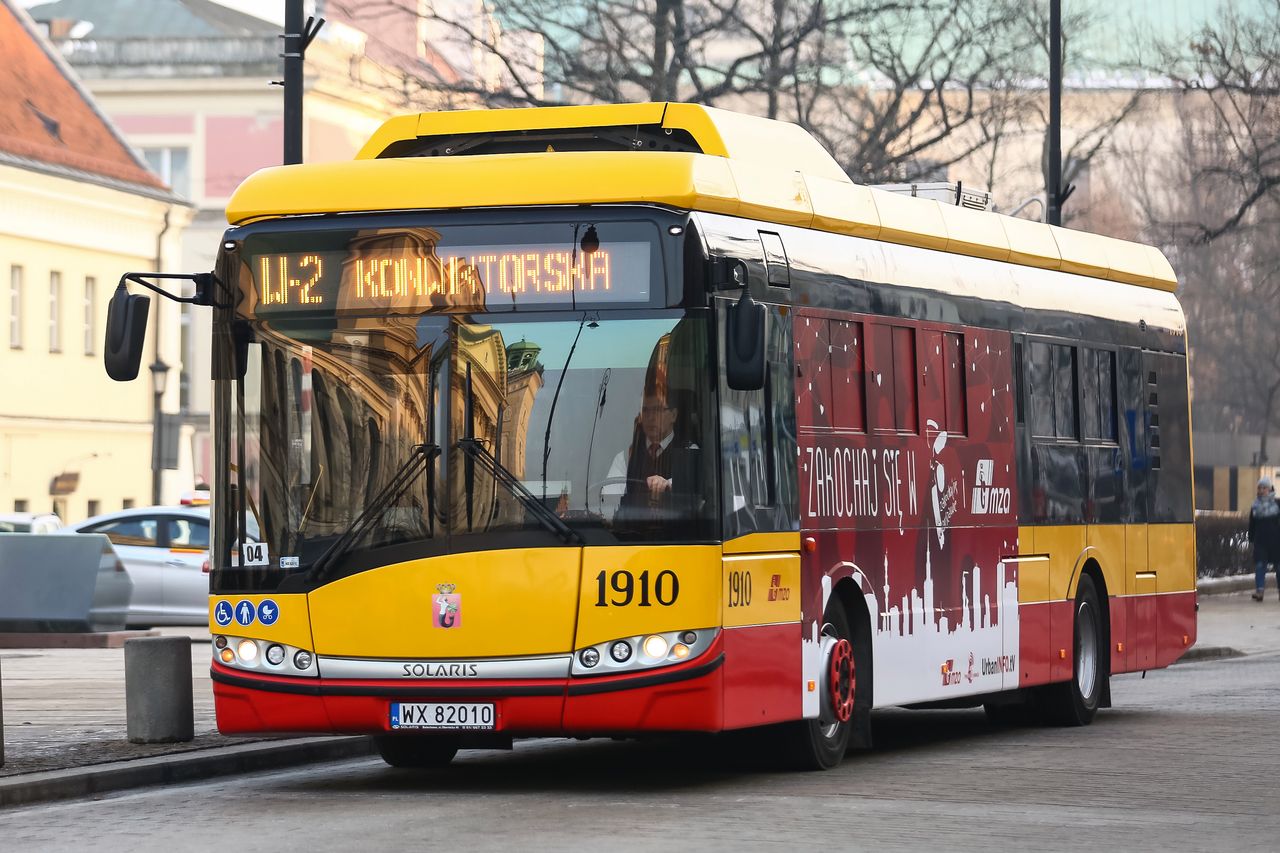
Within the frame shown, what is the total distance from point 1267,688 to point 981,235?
258 inches

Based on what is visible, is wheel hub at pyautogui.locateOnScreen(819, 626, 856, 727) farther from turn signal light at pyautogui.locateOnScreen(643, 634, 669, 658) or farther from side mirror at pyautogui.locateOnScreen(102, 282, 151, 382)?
side mirror at pyautogui.locateOnScreen(102, 282, 151, 382)

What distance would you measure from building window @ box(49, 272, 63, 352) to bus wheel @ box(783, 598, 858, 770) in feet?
138

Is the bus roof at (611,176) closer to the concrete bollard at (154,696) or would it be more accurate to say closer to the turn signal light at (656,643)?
the turn signal light at (656,643)

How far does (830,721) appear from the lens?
15602mm

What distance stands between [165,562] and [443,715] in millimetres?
20747

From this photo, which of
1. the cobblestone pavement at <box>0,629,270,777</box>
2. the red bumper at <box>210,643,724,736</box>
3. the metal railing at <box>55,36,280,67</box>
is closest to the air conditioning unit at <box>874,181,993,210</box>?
the cobblestone pavement at <box>0,629,270,777</box>

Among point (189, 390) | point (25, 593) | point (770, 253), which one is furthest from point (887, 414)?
point (189, 390)

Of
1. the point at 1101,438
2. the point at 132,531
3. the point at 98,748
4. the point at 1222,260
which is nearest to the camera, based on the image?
the point at 98,748

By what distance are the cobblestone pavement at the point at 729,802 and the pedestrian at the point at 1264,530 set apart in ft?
72.6

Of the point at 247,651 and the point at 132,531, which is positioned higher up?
the point at 132,531

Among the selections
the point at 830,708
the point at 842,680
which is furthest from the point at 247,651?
the point at 842,680

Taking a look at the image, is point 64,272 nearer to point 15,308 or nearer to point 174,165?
point 15,308

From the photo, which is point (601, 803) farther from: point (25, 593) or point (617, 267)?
point (25, 593)

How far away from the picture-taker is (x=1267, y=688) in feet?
76.7
